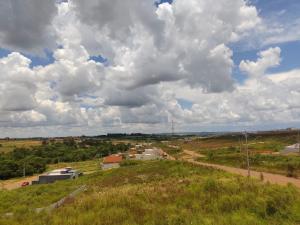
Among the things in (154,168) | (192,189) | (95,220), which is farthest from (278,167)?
(95,220)

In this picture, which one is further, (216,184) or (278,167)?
(278,167)

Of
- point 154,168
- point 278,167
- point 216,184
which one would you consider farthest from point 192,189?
point 154,168

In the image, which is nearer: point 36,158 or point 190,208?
point 190,208

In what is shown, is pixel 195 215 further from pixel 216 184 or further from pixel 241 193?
pixel 216 184

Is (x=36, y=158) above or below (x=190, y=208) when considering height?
below

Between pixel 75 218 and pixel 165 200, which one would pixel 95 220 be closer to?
pixel 75 218

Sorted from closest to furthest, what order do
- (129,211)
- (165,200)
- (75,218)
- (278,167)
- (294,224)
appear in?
(294,224) → (75,218) → (129,211) → (165,200) → (278,167)

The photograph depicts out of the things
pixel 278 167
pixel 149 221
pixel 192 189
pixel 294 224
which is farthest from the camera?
pixel 278 167

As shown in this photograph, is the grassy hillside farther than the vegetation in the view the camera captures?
No

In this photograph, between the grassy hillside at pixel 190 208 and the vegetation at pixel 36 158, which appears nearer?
the grassy hillside at pixel 190 208
